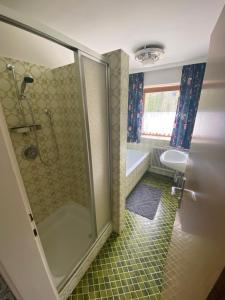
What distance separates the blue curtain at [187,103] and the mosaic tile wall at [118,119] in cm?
174

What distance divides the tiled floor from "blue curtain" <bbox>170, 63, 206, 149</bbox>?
154 centimetres

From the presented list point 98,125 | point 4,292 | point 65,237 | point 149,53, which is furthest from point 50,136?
point 149,53

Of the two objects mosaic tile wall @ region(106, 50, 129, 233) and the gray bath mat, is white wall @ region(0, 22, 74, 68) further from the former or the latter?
the gray bath mat

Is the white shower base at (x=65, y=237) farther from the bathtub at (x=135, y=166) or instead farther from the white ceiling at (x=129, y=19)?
the white ceiling at (x=129, y=19)

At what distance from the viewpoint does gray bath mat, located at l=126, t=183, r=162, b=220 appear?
2145mm

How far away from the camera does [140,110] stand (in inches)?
122

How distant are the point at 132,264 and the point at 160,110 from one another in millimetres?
2873

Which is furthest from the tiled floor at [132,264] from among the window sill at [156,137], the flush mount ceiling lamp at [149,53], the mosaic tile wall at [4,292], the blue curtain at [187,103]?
the flush mount ceiling lamp at [149,53]

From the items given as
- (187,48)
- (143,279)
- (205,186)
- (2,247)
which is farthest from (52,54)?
(143,279)

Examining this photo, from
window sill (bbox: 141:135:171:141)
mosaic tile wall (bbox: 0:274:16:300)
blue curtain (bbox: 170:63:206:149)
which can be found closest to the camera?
mosaic tile wall (bbox: 0:274:16:300)

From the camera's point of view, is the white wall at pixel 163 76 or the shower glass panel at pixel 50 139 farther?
the white wall at pixel 163 76

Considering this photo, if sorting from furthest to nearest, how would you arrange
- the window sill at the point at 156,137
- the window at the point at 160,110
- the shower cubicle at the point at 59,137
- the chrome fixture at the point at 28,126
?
the window sill at the point at 156,137, the window at the point at 160,110, the chrome fixture at the point at 28,126, the shower cubicle at the point at 59,137

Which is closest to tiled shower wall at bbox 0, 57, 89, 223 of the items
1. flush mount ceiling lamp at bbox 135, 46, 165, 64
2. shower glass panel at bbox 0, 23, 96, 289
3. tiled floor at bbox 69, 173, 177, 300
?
shower glass panel at bbox 0, 23, 96, 289

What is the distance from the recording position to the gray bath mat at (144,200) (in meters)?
2.14
